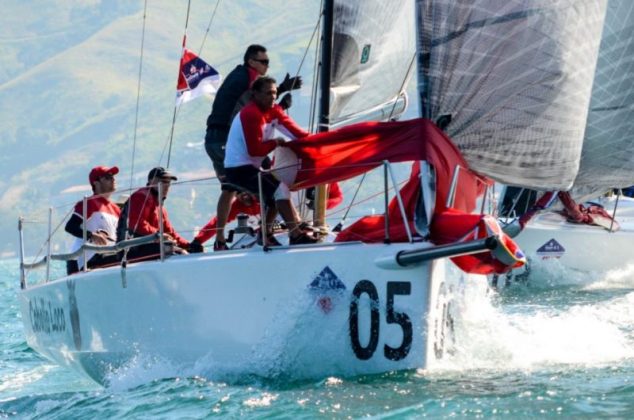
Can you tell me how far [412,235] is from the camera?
20.2ft

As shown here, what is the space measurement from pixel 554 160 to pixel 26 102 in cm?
16166

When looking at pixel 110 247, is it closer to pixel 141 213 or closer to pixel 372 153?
Result: pixel 141 213

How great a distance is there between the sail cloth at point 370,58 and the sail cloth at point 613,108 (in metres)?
1.23

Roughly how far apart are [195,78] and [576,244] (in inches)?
217

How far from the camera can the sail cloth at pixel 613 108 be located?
8.23 m

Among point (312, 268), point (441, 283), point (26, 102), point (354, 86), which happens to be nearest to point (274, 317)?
point (312, 268)

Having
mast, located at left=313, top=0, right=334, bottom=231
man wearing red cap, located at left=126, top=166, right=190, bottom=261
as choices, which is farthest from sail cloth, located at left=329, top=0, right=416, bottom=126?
man wearing red cap, located at left=126, top=166, right=190, bottom=261

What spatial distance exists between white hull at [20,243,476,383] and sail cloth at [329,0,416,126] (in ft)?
5.39

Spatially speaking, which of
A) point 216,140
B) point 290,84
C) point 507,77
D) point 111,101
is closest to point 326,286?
point 507,77

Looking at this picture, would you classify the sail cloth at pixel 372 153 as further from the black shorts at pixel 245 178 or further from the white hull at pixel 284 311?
the white hull at pixel 284 311

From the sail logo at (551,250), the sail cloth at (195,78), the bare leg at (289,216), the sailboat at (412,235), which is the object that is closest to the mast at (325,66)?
the bare leg at (289,216)

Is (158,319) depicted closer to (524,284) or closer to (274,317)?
(274,317)

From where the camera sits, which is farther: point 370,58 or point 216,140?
point 370,58

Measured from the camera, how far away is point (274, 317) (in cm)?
627
